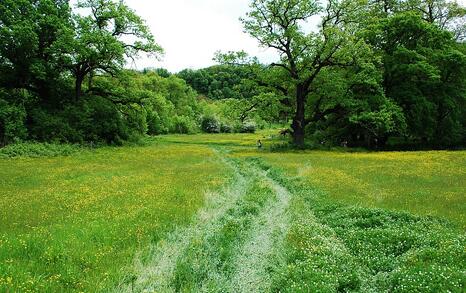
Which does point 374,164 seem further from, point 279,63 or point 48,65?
point 48,65

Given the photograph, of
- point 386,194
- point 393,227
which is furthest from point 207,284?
point 386,194

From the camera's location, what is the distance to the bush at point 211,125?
140m

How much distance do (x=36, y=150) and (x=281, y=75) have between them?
1338 inches

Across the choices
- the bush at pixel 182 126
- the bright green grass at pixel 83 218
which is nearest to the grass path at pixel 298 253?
the bright green grass at pixel 83 218

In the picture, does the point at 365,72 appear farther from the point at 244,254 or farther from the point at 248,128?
the point at 248,128

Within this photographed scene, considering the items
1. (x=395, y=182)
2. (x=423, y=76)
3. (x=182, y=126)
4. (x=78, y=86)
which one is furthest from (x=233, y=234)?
(x=182, y=126)

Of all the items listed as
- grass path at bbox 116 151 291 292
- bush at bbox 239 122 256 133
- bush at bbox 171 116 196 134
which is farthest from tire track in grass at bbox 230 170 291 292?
bush at bbox 239 122 256 133

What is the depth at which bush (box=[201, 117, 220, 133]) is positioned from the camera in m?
140

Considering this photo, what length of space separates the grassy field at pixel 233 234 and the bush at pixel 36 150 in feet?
58.9

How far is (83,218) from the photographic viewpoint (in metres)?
16.3

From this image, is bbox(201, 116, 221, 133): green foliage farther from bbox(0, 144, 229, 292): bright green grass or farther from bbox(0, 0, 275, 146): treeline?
bbox(0, 144, 229, 292): bright green grass

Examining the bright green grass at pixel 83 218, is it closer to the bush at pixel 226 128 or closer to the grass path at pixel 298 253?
the grass path at pixel 298 253

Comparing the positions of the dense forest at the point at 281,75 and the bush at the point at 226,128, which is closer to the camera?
the dense forest at the point at 281,75

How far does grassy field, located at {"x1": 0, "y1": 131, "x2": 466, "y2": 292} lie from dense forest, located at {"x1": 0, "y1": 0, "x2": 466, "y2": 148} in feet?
95.3
